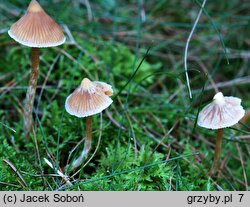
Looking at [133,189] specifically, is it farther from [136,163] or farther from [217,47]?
[217,47]

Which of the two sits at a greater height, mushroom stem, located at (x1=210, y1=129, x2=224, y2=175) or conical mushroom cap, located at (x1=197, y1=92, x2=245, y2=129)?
conical mushroom cap, located at (x1=197, y1=92, x2=245, y2=129)

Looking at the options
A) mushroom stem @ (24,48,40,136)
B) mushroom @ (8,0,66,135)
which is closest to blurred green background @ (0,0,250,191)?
mushroom stem @ (24,48,40,136)

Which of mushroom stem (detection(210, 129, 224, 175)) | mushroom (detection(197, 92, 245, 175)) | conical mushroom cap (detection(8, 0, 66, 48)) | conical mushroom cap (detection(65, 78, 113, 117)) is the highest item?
conical mushroom cap (detection(8, 0, 66, 48))

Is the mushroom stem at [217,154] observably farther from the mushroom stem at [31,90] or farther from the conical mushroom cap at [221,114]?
the mushroom stem at [31,90]

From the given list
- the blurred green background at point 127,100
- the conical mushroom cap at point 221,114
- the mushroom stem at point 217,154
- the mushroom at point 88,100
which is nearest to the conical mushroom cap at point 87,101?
the mushroom at point 88,100

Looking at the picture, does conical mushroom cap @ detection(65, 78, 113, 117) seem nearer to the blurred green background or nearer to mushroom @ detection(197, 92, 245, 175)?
the blurred green background

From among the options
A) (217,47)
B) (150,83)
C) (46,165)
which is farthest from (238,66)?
(46,165)
